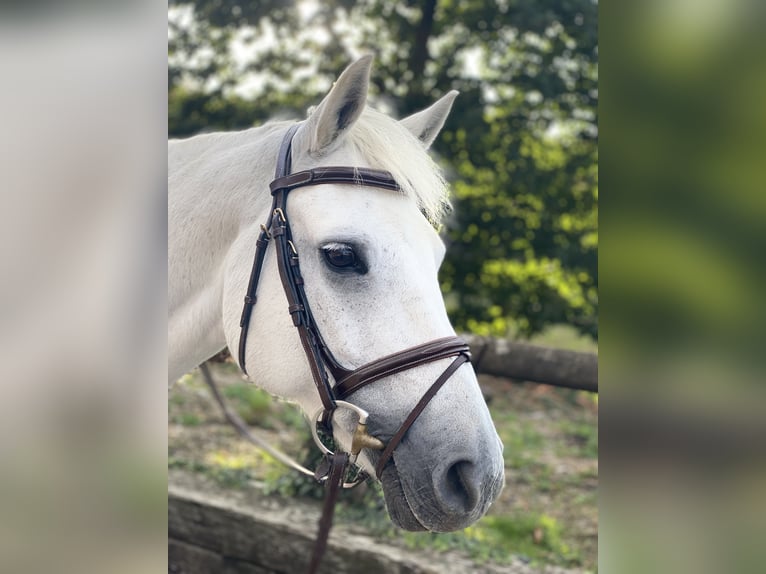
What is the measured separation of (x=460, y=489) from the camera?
136 cm

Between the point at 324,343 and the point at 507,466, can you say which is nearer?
the point at 324,343

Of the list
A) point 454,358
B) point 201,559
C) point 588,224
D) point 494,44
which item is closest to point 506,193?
point 588,224

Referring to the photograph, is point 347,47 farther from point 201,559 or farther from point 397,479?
point 397,479

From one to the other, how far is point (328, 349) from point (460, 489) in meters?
0.44

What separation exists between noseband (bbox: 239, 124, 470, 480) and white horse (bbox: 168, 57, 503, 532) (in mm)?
19

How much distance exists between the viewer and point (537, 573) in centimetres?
278

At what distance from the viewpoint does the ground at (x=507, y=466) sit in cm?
322

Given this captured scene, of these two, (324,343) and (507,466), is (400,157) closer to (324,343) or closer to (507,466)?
(324,343)

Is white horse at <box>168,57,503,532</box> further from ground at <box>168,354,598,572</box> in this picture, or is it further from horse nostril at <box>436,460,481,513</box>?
ground at <box>168,354,598,572</box>

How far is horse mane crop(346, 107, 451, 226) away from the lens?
5.06 ft

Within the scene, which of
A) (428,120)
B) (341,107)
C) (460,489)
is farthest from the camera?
(428,120)

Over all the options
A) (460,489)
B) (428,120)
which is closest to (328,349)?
(460,489)
